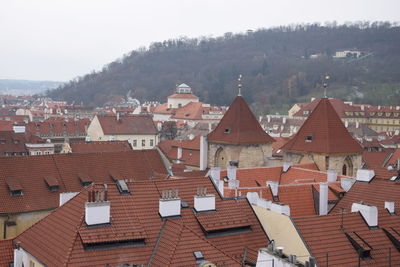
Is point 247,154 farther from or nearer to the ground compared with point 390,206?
nearer to the ground

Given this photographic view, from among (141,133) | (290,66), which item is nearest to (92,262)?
(141,133)

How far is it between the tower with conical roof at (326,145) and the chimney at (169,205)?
17738 mm

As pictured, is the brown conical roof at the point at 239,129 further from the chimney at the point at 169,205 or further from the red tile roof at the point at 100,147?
the chimney at the point at 169,205

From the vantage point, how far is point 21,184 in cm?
3212

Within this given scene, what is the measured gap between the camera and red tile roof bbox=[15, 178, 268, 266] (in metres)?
17.6

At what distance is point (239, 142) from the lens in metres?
38.0

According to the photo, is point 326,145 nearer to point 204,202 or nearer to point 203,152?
point 203,152

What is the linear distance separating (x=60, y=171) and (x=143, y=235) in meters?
17.3

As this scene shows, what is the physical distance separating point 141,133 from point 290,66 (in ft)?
347

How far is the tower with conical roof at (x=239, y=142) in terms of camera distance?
38.4 metres

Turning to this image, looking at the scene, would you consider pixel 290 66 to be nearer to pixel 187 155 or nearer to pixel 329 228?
pixel 187 155

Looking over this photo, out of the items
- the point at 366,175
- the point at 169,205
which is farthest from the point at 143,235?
the point at 366,175

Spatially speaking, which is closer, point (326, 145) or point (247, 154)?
point (326, 145)

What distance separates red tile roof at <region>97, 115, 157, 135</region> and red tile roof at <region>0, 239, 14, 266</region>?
52.1m
